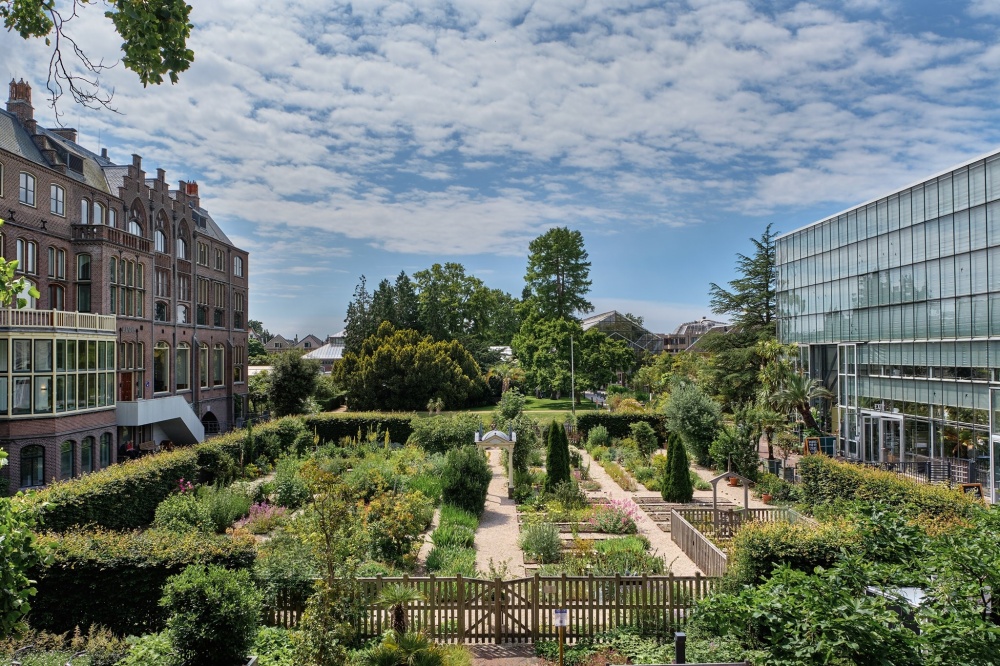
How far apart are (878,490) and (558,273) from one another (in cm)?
4451

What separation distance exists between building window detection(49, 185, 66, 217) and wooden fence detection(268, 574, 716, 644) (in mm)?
22659

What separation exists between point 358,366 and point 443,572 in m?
35.8

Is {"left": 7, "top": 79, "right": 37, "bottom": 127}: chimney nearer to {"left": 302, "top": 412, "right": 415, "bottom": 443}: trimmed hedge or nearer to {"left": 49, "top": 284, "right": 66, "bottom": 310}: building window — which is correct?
{"left": 49, "top": 284, "right": 66, "bottom": 310}: building window

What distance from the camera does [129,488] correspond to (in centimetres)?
1558

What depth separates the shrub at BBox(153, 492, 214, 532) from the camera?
14.8 metres

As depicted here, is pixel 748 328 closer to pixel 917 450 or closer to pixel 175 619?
pixel 917 450

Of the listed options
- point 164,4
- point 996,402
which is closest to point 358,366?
point 996,402

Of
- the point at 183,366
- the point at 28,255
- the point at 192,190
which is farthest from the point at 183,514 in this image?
the point at 192,190

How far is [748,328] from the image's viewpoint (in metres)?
41.7

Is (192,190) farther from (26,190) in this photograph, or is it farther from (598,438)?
(598,438)

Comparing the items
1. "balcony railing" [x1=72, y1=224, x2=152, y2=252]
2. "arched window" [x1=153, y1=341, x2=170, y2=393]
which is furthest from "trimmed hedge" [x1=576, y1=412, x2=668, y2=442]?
"balcony railing" [x1=72, y1=224, x2=152, y2=252]

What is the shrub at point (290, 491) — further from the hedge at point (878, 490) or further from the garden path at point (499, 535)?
the hedge at point (878, 490)

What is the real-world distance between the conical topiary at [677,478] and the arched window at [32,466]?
21.3 meters

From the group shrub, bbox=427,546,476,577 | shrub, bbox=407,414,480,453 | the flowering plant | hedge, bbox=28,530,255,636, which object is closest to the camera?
hedge, bbox=28,530,255,636
